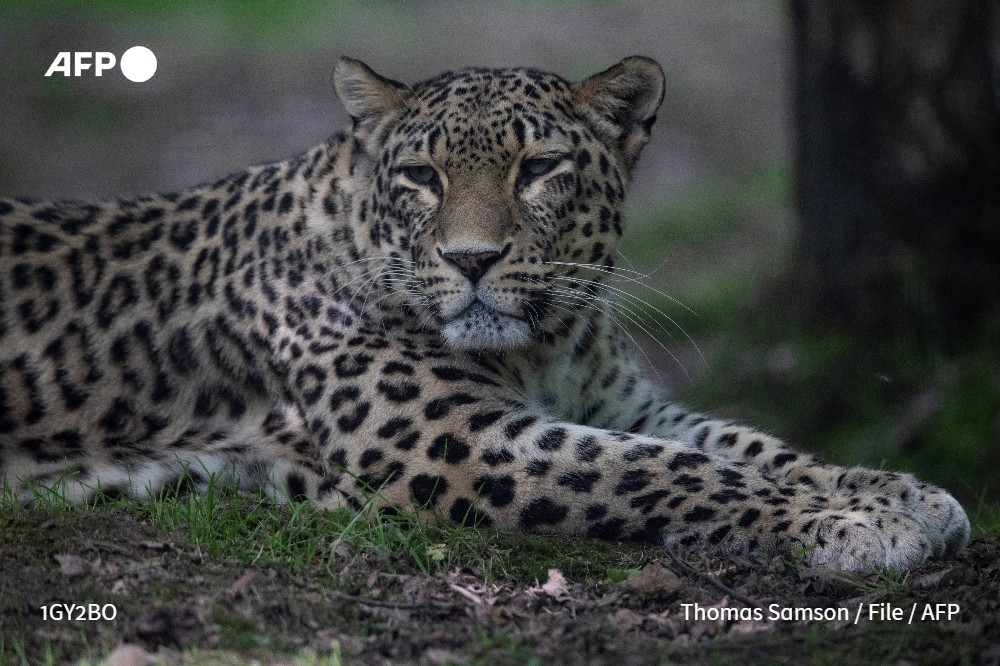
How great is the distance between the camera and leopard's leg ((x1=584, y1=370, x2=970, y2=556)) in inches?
257

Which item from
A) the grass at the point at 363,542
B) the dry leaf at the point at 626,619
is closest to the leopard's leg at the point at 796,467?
the grass at the point at 363,542

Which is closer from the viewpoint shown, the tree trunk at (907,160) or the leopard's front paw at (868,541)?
the leopard's front paw at (868,541)

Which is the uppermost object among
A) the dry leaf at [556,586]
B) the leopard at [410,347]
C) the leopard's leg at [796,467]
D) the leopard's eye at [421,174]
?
the leopard's eye at [421,174]

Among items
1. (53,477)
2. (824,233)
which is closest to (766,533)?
(53,477)

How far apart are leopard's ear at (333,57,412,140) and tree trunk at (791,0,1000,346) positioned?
17.2 ft

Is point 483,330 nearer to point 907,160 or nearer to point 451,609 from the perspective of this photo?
point 451,609

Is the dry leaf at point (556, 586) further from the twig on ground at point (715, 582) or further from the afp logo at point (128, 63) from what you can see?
the afp logo at point (128, 63)

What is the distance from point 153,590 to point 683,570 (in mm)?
2454

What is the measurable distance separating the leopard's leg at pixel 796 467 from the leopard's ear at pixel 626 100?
169 centimetres

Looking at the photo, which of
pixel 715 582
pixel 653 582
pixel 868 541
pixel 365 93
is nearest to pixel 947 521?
pixel 868 541

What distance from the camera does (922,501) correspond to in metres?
6.68

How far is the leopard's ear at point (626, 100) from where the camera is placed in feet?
24.3

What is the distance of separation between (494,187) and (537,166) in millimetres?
322

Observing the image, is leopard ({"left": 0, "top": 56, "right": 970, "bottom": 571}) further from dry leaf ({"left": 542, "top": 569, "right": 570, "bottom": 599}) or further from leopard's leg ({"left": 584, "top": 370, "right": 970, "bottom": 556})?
dry leaf ({"left": 542, "top": 569, "right": 570, "bottom": 599})
